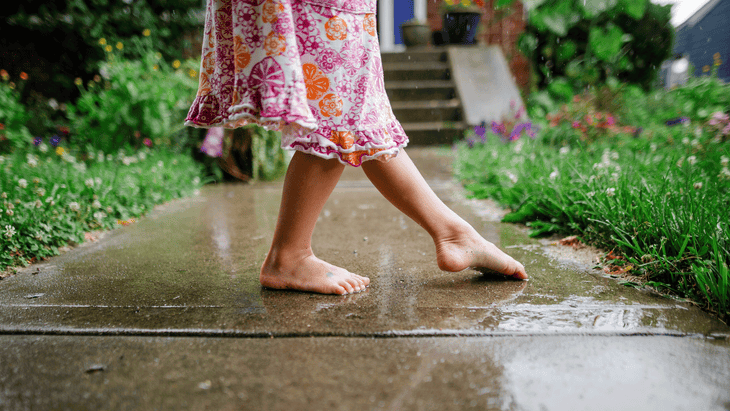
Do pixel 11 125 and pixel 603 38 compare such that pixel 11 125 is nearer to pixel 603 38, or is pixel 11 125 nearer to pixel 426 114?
pixel 426 114

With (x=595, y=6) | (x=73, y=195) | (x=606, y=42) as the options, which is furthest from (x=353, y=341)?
(x=595, y=6)

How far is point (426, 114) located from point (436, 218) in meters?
4.68

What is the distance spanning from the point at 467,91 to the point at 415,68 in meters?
1.02

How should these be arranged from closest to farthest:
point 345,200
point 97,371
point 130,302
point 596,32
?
1. point 97,371
2. point 130,302
3. point 345,200
4. point 596,32

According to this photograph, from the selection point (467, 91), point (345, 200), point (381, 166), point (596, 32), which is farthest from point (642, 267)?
point (596, 32)

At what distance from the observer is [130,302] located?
1.32m

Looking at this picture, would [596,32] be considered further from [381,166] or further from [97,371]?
[97,371]

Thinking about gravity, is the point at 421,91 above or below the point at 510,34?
below

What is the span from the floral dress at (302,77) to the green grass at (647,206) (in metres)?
0.88

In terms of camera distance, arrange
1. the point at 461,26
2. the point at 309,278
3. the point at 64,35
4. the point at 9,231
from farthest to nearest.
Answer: the point at 461,26 → the point at 64,35 → the point at 9,231 → the point at 309,278

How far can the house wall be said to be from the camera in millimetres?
3682

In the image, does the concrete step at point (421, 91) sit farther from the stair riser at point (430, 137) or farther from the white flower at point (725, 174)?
the white flower at point (725, 174)

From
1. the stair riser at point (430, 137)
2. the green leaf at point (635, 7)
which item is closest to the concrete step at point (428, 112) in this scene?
the stair riser at point (430, 137)

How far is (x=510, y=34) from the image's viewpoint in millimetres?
7320
